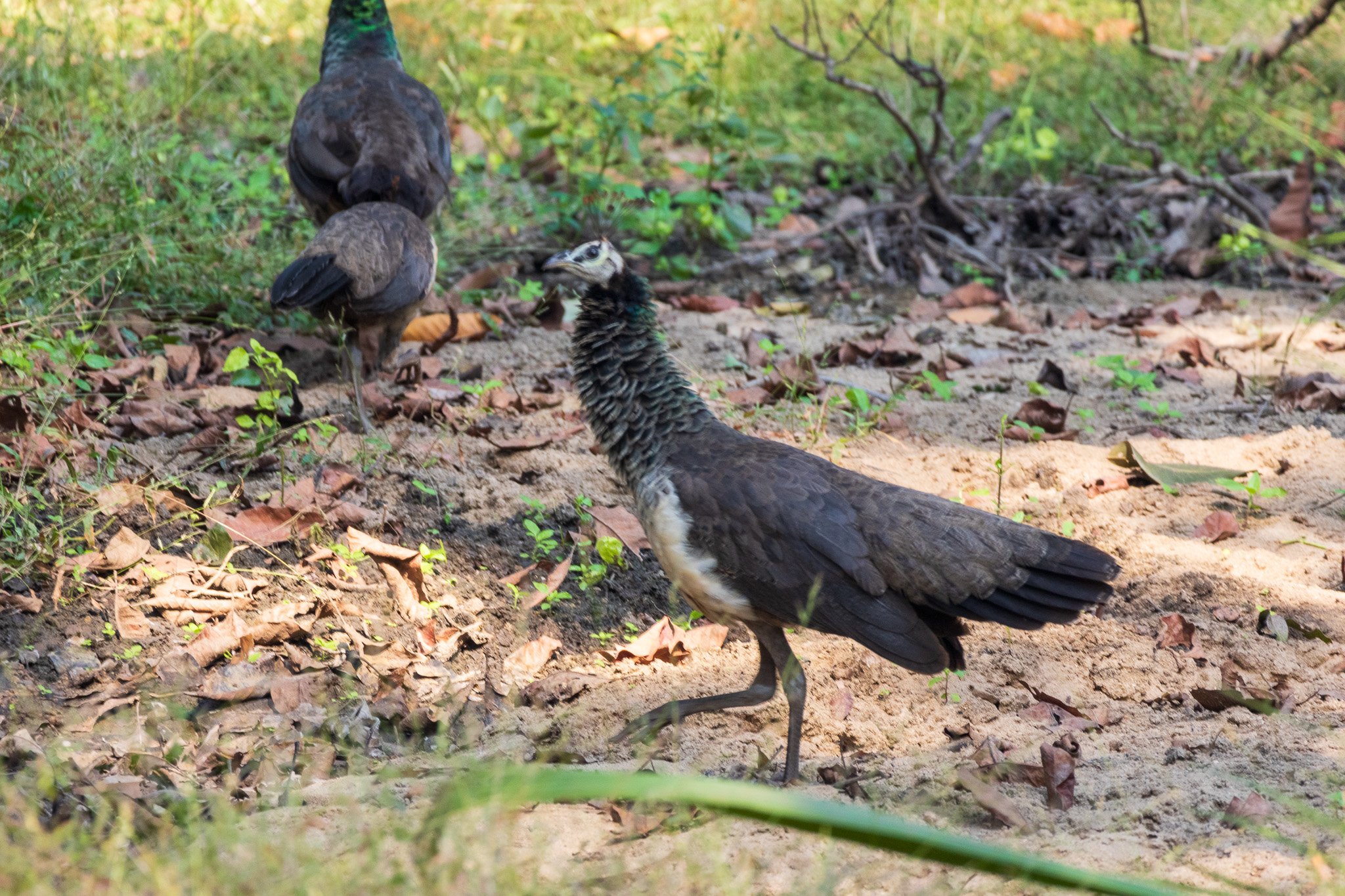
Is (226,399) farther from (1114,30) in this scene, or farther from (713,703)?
(1114,30)

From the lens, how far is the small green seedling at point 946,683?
4027mm

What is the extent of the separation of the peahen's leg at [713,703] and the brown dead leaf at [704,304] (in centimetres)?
325

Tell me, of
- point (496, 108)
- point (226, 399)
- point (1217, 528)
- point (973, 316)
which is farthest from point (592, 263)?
point (496, 108)

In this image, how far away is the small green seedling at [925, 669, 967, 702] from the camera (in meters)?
4.03

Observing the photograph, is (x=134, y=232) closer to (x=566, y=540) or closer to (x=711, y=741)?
(x=566, y=540)

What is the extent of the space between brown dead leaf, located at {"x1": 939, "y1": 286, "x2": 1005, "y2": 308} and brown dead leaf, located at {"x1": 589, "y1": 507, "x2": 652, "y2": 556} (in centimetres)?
308

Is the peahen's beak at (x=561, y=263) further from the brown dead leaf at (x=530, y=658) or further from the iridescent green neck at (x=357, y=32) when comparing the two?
the iridescent green neck at (x=357, y=32)

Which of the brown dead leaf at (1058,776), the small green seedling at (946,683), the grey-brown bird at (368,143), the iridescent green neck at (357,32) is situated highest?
the iridescent green neck at (357,32)

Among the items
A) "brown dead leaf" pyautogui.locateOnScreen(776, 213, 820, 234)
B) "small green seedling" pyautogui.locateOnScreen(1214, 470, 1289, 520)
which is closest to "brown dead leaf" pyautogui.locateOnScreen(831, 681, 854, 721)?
"small green seedling" pyautogui.locateOnScreen(1214, 470, 1289, 520)

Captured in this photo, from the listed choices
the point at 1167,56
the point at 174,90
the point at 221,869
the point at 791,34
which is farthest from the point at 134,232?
the point at 1167,56

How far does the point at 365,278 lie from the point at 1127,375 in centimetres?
351

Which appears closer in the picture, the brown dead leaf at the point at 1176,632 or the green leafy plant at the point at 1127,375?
the brown dead leaf at the point at 1176,632

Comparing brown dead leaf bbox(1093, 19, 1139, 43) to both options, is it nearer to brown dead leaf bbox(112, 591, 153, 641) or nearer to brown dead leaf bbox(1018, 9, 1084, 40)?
brown dead leaf bbox(1018, 9, 1084, 40)

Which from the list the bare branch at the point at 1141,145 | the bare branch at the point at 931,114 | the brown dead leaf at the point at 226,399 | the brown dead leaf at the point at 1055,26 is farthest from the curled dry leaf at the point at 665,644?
the brown dead leaf at the point at 1055,26
